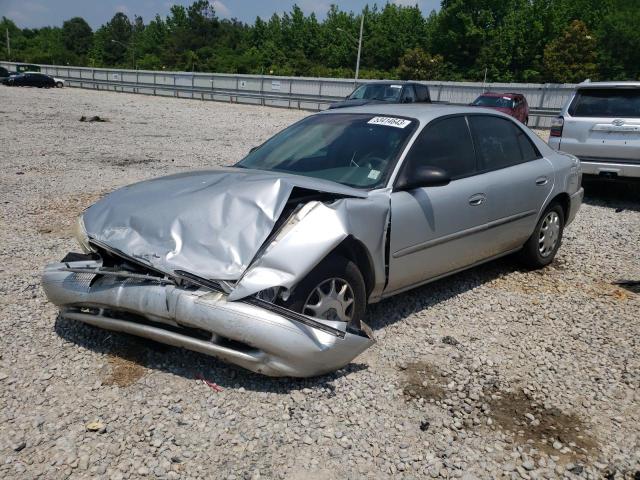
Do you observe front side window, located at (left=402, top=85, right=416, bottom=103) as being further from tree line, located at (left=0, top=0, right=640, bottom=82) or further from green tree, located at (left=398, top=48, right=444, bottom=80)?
green tree, located at (left=398, top=48, right=444, bottom=80)

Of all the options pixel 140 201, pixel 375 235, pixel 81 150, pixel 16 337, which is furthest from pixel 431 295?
pixel 81 150

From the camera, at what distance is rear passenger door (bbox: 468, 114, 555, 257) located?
183 inches

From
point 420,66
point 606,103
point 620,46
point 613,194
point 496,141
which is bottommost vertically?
point 613,194

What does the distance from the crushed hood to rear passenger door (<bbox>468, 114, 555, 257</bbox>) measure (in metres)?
1.58

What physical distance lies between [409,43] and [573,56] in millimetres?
24414

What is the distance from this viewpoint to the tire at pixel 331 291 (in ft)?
10.5

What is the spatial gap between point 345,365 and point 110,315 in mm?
1457

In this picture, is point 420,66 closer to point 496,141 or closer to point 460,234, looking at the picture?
point 496,141

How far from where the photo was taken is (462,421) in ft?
10.00

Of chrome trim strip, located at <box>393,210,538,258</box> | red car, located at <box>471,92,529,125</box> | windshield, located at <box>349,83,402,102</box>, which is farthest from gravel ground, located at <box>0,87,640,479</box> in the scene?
red car, located at <box>471,92,529,125</box>

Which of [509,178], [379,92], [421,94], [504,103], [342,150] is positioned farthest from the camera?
[504,103]

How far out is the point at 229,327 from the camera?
2.93m

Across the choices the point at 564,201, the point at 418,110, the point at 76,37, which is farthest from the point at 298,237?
the point at 76,37

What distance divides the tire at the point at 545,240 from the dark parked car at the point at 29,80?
42.4 metres
